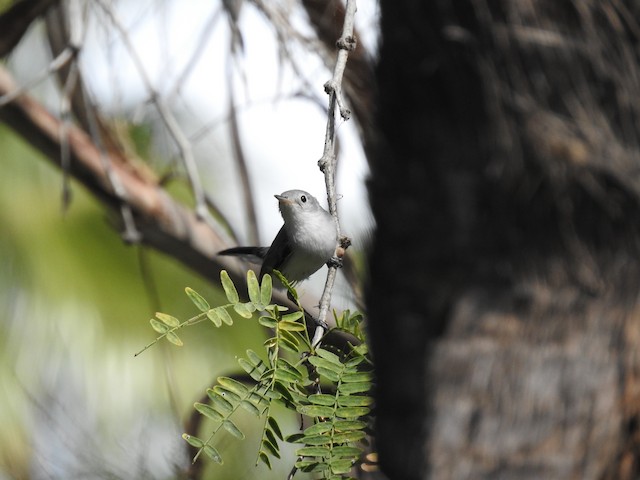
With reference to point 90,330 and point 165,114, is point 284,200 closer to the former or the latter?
point 165,114

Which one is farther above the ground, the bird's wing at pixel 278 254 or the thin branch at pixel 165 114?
the thin branch at pixel 165 114

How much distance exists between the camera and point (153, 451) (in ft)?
12.5

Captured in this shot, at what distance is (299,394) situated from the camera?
1848 millimetres

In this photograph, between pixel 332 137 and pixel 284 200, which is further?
pixel 284 200

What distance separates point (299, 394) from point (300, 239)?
67.6 inches

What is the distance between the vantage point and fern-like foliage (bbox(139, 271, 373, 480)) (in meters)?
1.80

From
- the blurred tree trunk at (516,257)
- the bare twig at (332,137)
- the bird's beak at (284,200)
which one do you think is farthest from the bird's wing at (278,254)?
the blurred tree trunk at (516,257)

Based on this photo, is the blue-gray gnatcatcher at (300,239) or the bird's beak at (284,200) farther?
the bird's beak at (284,200)

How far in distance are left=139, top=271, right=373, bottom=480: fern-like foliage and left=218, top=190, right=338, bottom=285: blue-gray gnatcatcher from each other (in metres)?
1.44

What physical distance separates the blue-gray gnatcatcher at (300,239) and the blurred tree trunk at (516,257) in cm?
155

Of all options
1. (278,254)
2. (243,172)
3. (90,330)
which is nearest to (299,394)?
(278,254)

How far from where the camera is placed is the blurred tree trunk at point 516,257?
174 cm

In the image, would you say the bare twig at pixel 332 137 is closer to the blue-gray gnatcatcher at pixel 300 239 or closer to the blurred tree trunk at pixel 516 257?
the blurred tree trunk at pixel 516 257

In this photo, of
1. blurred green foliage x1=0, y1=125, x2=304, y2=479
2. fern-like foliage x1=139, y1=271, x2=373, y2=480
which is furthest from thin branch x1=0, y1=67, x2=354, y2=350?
fern-like foliage x1=139, y1=271, x2=373, y2=480
